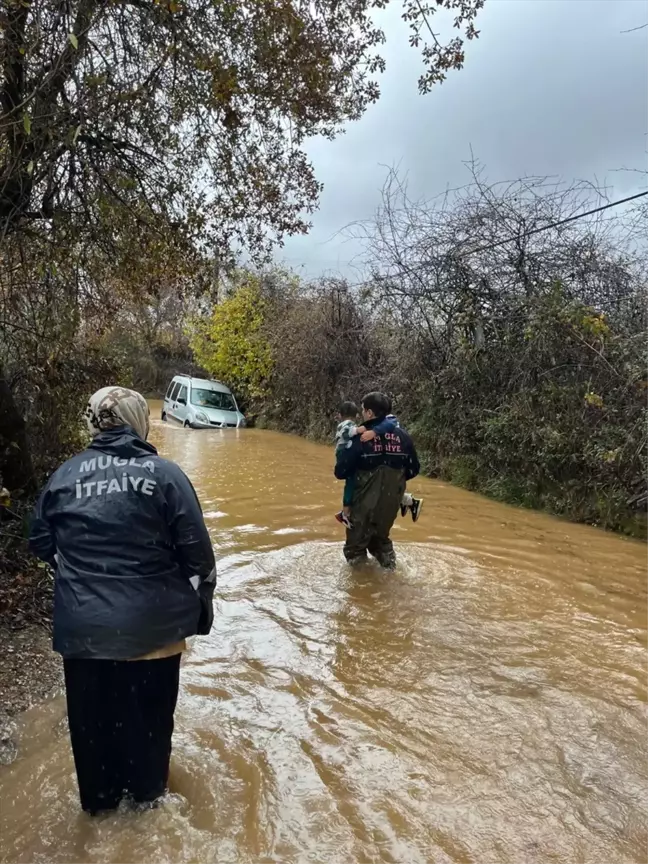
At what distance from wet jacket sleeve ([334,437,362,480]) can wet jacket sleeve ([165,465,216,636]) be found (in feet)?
10.6

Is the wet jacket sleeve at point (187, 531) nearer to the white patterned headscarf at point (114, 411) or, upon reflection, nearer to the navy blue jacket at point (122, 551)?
the navy blue jacket at point (122, 551)

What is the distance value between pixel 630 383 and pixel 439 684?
220 inches

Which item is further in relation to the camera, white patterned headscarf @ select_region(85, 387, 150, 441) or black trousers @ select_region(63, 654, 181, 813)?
white patterned headscarf @ select_region(85, 387, 150, 441)

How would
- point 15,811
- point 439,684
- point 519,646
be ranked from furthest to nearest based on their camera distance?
1. point 519,646
2. point 439,684
3. point 15,811

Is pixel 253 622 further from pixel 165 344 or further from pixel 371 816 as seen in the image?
pixel 165 344

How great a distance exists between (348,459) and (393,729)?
105 inches

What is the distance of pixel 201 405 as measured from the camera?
19.8 meters

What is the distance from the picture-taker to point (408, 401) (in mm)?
13445

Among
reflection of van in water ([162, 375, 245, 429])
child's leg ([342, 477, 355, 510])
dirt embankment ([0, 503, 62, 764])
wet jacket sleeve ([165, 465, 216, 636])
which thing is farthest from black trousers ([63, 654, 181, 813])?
reflection of van in water ([162, 375, 245, 429])

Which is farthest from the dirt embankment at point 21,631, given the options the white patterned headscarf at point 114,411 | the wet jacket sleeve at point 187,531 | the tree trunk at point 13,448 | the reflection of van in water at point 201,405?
the reflection of van in water at point 201,405

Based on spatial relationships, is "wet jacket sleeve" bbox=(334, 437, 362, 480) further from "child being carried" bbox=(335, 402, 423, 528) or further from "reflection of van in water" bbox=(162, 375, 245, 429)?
"reflection of van in water" bbox=(162, 375, 245, 429)

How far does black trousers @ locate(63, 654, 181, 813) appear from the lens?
8.21 ft

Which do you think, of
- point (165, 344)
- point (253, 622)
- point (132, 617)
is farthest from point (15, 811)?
point (165, 344)

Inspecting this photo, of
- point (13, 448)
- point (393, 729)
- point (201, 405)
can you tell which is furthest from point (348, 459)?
point (201, 405)
